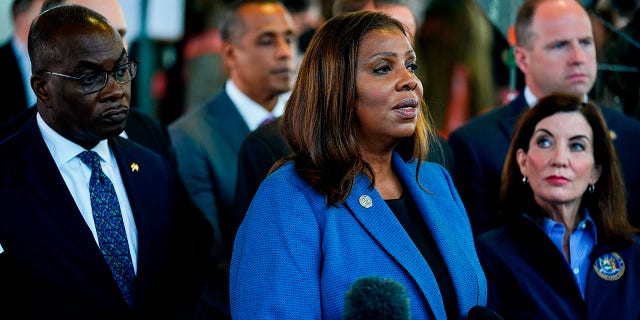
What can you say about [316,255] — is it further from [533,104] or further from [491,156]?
[533,104]

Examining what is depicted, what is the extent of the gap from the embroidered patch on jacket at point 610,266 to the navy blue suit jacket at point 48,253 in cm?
168

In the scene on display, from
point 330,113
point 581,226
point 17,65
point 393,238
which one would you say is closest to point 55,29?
point 330,113

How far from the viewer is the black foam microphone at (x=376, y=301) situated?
206 centimetres

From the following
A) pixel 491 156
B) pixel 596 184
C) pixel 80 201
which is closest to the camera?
pixel 80 201

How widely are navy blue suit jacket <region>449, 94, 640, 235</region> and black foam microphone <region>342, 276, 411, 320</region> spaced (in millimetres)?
2310

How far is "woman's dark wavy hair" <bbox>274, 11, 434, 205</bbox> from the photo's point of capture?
9.65 ft

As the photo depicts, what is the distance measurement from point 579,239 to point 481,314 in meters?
1.29

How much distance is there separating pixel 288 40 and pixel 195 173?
1.20 meters

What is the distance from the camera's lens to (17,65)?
476 centimetres

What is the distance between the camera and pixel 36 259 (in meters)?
3.05

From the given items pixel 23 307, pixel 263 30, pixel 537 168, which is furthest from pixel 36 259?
pixel 263 30

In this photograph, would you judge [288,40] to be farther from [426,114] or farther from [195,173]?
[426,114]

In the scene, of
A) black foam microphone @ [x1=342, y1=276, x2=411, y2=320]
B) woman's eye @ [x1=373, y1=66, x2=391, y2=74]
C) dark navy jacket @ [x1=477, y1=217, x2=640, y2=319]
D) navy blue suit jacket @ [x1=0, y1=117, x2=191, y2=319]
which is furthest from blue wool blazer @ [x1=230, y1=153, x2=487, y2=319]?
dark navy jacket @ [x1=477, y1=217, x2=640, y2=319]

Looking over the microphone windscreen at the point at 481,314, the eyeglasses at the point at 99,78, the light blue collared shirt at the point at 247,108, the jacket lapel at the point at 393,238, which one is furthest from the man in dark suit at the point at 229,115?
the microphone windscreen at the point at 481,314
